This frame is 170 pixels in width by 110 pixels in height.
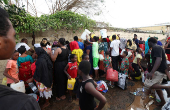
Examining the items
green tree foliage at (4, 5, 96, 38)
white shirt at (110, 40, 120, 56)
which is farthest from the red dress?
white shirt at (110, 40, 120, 56)

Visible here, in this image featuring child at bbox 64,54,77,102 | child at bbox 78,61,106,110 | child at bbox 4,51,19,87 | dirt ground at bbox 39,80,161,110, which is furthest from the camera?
child at bbox 64,54,77,102

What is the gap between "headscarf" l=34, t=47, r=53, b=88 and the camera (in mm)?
2668

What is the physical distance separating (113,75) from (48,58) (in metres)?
2.42

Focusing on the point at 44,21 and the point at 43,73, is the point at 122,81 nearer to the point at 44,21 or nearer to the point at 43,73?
the point at 43,73

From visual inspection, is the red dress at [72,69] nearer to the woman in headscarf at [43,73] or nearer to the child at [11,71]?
the woman in headscarf at [43,73]

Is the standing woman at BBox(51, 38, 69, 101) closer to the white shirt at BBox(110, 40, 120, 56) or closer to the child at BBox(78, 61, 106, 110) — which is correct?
the child at BBox(78, 61, 106, 110)

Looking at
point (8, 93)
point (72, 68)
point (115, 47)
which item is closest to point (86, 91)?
point (8, 93)

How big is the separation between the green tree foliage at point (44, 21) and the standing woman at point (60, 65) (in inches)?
62.8

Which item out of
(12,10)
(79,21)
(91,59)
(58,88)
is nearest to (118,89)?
(91,59)

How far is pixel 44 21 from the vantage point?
4254 millimetres

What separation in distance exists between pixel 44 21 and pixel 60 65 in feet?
7.67

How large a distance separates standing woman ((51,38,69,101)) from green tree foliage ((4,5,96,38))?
5.23ft

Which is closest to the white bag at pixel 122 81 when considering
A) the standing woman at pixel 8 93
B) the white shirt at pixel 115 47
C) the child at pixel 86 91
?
the white shirt at pixel 115 47

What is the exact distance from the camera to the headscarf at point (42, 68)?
2668 millimetres
